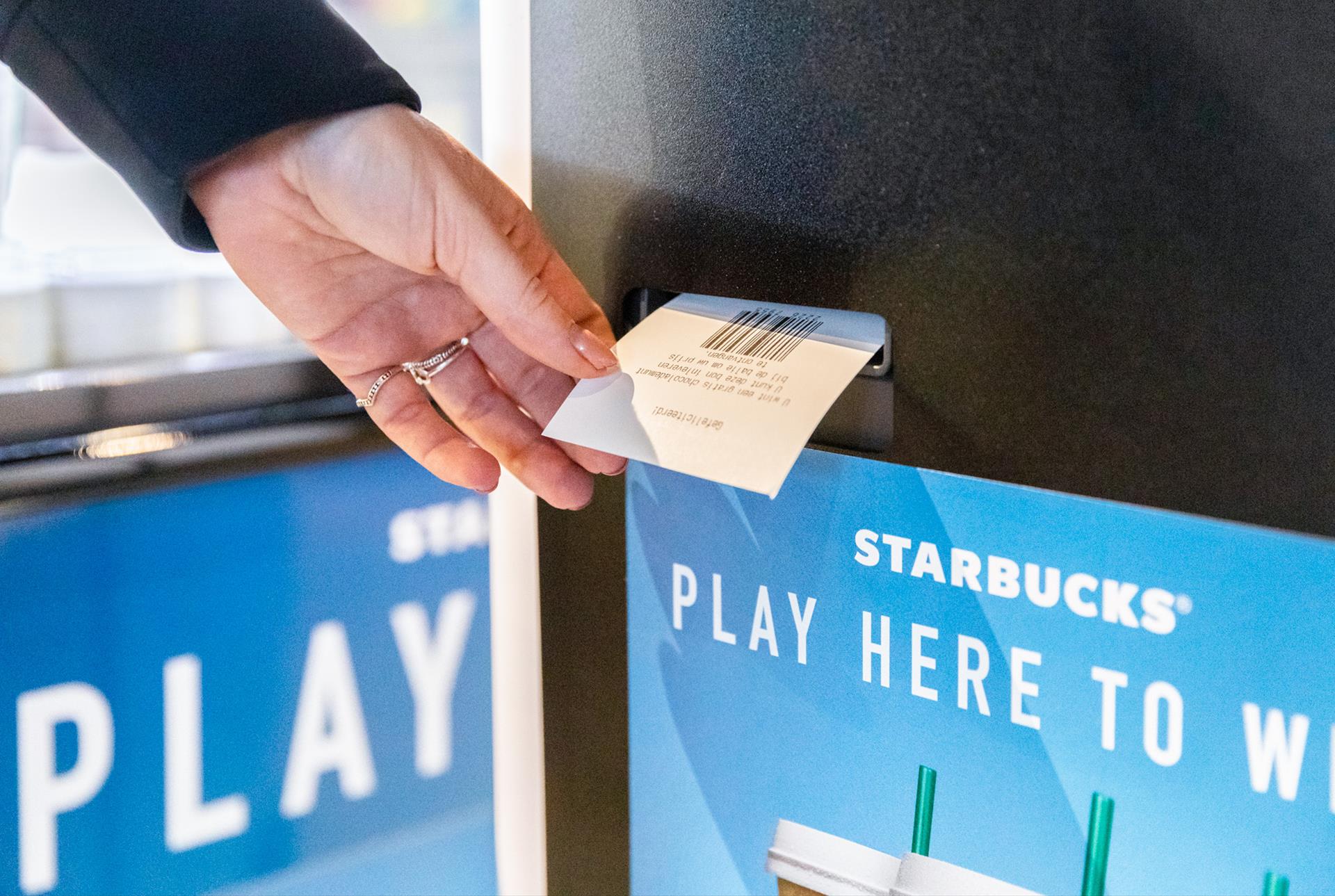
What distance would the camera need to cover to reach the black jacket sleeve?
2.03ft

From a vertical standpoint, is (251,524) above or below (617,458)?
below

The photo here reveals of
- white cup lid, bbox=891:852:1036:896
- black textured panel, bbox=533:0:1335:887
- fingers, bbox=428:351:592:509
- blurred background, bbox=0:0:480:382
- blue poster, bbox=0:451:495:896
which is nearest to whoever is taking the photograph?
black textured panel, bbox=533:0:1335:887

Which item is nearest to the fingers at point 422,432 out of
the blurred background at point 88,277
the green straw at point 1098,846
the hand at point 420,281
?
the hand at point 420,281

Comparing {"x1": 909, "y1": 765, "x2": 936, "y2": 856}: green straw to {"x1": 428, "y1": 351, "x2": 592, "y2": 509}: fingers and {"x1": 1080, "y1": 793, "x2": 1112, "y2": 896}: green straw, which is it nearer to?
{"x1": 1080, "y1": 793, "x2": 1112, "y2": 896}: green straw

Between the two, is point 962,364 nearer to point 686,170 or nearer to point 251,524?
point 686,170

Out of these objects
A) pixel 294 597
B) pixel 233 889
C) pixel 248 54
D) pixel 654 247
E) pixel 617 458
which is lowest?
pixel 233 889

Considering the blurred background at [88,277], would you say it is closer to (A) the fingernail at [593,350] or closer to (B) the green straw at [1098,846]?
(A) the fingernail at [593,350]

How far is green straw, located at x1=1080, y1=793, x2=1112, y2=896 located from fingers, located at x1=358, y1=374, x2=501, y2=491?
39cm

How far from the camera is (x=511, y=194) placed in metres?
0.66

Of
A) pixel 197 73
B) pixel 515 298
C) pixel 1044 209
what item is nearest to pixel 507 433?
pixel 515 298

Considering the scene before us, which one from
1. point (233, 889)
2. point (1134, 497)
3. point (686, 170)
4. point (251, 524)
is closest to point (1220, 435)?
point (1134, 497)

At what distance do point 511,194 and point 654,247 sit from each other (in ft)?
0.29

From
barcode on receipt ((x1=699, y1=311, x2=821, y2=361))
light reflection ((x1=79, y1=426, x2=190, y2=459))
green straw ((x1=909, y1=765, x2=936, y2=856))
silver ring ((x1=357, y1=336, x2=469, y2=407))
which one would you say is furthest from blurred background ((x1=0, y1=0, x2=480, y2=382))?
green straw ((x1=909, y1=765, x2=936, y2=856))

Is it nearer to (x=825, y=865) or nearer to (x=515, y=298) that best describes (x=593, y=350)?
(x=515, y=298)
